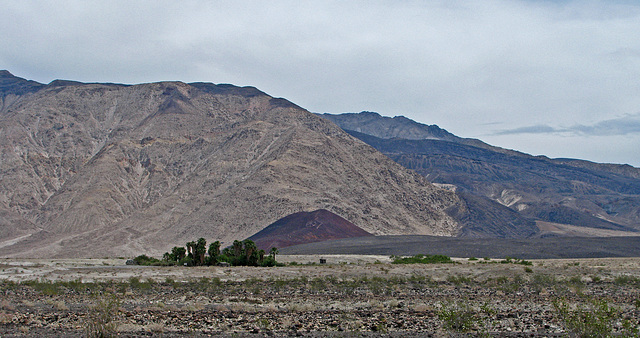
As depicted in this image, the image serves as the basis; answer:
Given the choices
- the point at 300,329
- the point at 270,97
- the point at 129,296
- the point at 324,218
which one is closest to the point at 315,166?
the point at 324,218

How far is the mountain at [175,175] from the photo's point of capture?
373 ft

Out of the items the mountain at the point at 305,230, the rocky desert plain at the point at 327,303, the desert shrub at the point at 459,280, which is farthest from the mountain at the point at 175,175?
A: the desert shrub at the point at 459,280

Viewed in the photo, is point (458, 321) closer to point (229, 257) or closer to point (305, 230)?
point (229, 257)

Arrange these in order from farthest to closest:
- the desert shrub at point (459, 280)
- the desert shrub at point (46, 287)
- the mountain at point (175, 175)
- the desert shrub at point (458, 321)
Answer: the mountain at point (175, 175), the desert shrub at point (459, 280), the desert shrub at point (46, 287), the desert shrub at point (458, 321)

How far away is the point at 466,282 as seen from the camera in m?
32.8

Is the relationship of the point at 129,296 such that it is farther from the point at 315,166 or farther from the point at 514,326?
the point at 315,166

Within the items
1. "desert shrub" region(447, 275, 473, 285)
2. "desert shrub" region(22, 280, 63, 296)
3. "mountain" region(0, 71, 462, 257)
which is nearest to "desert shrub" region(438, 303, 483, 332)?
"desert shrub" region(447, 275, 473, 285)

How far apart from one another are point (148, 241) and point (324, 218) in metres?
31.9

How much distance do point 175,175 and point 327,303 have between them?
12457cm

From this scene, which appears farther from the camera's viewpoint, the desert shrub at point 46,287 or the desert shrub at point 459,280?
the desert shrub at point 459,280

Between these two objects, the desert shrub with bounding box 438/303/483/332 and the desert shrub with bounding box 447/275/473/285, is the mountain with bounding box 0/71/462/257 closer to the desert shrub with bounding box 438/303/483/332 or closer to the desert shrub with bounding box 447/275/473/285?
the desert shrub with bounding box 447/275/473/285

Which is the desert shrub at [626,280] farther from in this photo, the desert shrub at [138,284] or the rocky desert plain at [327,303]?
the desert shrub at [138,284]

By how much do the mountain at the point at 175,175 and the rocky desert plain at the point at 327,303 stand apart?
218 feet

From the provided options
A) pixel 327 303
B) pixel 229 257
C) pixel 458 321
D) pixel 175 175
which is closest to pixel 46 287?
pixel 327 303
